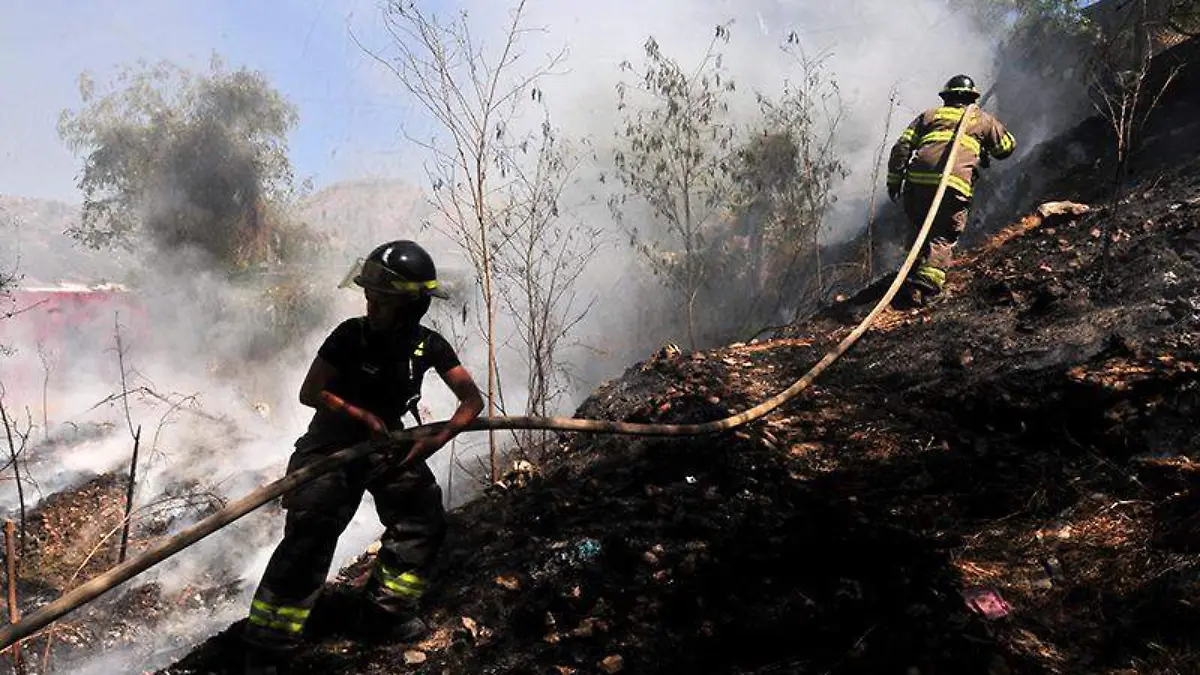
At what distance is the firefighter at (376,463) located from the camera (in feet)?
8.24

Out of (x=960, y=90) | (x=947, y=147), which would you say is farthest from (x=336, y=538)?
(x=960, y=90)

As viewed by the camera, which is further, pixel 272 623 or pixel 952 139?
pixel 952 139

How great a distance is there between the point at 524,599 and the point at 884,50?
Answer: 16497 millimetres

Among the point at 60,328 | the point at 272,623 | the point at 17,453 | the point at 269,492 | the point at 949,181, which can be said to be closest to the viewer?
the point at 269,492

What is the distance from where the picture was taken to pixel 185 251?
17953 millimetres

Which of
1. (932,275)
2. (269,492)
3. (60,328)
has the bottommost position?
(269,492)

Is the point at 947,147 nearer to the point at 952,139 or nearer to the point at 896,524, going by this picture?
the point at 952,139

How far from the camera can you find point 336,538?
2660 mm

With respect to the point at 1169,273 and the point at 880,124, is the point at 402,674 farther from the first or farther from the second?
the point at 880,124

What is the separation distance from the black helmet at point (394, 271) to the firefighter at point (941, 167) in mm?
4164

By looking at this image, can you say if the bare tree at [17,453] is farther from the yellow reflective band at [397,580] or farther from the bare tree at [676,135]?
the bare tree at [676,135]

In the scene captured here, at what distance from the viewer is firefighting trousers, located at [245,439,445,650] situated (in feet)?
8.22

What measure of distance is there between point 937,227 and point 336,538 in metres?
4.91

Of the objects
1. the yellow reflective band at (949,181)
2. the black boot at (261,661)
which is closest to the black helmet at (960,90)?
→ the yellow reflective band at (949,181)
